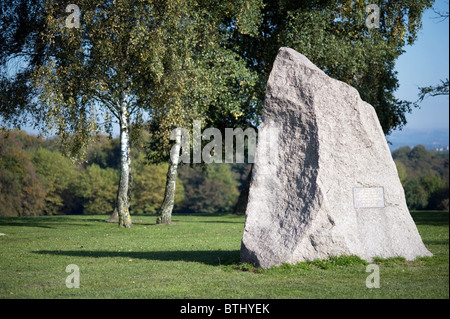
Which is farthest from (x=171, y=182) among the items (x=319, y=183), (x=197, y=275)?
(x=319, y=183)

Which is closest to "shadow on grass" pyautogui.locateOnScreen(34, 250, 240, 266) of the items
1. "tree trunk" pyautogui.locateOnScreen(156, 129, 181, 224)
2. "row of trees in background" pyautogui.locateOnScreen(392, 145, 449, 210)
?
"tree trunk" pyautogui.locateOnScreen(156, 129, 181, 224)

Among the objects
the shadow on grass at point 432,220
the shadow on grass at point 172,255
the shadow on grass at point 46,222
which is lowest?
the shadow on grass at point 46,222

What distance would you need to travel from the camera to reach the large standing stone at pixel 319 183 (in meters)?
11.2

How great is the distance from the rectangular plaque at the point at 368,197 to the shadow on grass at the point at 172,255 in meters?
3.14

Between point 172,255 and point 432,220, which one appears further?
point 432,220

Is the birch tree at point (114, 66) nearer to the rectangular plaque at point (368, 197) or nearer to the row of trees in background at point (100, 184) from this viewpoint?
the rectangular plaque at point (368, 197)

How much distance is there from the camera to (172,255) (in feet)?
47.6

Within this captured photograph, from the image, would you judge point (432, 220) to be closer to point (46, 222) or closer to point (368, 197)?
point (368, 197)

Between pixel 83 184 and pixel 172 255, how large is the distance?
2350 inches

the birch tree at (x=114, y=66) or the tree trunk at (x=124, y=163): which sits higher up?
the birch tree at (x=114, y=66)

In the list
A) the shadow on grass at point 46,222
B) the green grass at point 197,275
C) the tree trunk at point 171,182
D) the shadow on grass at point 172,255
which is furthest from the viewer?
the shadow on grass at point 46,222

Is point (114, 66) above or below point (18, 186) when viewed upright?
above

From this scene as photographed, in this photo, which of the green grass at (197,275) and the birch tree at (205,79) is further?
the birch tree at (205,79)

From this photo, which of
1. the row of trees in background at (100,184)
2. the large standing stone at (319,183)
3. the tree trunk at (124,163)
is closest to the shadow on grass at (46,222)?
the tree trunk at (124,163)
